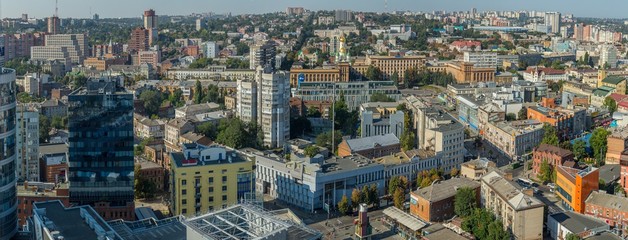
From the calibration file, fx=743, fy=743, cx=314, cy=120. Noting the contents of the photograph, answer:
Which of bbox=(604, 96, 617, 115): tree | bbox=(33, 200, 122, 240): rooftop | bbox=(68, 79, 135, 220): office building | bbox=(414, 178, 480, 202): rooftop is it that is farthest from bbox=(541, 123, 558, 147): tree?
bbox=(33, 200, 122, 240): rooftop

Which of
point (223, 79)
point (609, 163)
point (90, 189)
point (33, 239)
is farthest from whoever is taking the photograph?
point (223, 79)

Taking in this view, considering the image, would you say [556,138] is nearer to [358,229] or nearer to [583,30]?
[358,229]

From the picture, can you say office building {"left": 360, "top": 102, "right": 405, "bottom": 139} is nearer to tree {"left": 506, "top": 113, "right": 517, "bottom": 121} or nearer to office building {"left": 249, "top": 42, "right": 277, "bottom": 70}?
tree {"left": 506, "top": 113, "right": 517, "bottom": 121}

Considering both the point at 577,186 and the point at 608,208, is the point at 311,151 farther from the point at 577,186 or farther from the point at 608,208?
the point at 608,208

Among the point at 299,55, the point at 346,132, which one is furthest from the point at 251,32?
the point at 346,132

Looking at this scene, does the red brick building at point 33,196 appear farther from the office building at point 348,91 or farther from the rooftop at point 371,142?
the office building at point 348,91

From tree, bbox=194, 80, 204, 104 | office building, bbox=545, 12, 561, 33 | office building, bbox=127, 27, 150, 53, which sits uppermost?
office building, bbox=545, 12, 561, 33

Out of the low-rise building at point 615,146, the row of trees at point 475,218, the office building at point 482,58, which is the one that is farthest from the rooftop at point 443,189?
the office building at point 482,58
